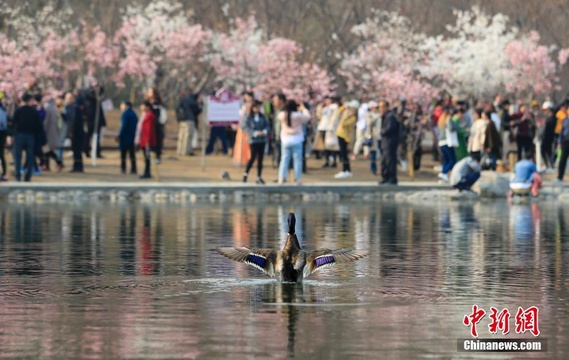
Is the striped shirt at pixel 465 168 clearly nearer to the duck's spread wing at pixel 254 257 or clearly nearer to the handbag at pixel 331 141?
the handbag at pixel 331 141

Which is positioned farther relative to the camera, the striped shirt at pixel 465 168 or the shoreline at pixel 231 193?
the striped shirt at pixel 465 168

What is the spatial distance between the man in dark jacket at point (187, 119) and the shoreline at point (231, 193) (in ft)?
41.3

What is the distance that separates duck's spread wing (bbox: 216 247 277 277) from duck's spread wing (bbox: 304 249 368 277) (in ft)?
1.07

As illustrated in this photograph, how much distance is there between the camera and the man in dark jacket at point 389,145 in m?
36.2

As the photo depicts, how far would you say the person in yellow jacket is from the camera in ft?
133

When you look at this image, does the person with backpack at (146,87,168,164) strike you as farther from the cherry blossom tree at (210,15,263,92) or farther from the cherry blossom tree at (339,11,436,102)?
the cherry blossom tree at (210,15,263,92)

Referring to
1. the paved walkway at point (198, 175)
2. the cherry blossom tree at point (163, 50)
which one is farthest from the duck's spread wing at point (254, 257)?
the cherry blossom tree at point (163, 50)

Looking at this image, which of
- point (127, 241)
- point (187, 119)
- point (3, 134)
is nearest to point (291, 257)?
point (127, 241)

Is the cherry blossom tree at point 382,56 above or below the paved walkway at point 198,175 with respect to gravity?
above

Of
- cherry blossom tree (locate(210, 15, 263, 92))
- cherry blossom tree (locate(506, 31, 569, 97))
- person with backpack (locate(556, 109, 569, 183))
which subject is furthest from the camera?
cherry blossom tree (locate(506, 31, 569, 97))

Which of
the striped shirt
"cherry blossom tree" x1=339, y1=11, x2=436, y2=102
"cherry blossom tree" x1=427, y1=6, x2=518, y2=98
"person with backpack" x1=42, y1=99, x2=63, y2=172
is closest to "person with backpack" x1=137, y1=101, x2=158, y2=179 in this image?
"person with backpack" x1=42, y1=99, x2=63, y2=172

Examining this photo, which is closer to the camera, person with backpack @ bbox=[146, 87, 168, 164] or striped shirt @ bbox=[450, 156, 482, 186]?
striped shirt @ bbox=[450, 156, 482, 186]

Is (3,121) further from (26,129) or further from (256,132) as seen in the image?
(256,132)

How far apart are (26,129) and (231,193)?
4560 mm
